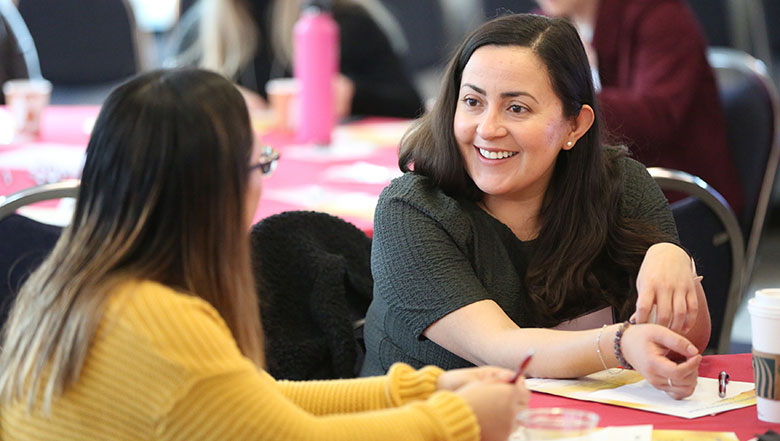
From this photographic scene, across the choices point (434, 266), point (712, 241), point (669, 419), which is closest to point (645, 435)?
point (669, 419)

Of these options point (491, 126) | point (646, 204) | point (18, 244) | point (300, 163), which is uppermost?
point (491, 126)

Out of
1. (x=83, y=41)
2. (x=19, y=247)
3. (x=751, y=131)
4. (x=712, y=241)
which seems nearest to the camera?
(x=19, y=247)

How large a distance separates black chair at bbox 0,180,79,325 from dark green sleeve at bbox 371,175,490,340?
0.56m

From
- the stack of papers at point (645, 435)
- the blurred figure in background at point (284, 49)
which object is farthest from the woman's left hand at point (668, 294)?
the blurred figure in background at point (284, 49)

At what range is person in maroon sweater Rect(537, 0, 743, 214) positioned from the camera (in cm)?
284

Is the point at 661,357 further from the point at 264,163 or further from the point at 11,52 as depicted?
the point at 11,52

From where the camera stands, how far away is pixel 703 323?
1604 mm

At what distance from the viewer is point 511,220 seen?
1.71 m

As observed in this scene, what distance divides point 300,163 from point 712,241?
44.2 inches

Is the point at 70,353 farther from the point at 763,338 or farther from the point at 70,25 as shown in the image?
the point at 70,25

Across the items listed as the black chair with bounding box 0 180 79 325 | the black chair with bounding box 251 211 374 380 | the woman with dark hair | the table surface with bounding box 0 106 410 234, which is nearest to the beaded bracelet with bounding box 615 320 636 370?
the woman with dark hair

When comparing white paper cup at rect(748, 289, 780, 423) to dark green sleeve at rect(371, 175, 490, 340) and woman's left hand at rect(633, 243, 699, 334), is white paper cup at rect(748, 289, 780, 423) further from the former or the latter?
dark green sleeve at rect(371, 175, 490, 340)

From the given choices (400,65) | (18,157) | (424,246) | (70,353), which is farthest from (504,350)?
(400,65)

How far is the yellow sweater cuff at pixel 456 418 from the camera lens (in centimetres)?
105
